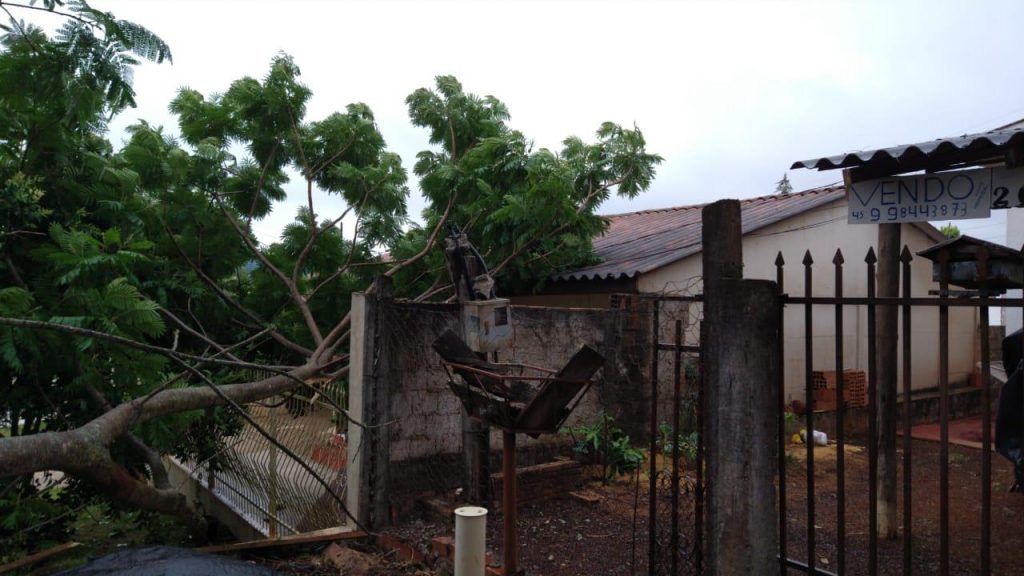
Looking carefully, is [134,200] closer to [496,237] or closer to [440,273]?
[440,273]

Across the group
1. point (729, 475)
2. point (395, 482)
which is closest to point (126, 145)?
point (395, 482)

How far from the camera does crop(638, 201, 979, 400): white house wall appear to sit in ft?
31.9

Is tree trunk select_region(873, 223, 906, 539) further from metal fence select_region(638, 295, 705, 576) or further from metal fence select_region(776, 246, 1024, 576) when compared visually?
metal fence select_region(776, 246, 1024, 576)

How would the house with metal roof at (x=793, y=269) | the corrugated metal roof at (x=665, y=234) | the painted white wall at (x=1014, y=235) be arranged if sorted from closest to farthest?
1. the corrugated metal roof at (x=665, y=234)
2. the house with metal roof at (x=793, y=269)
3. the painted white wall at (x=1014, y=235)

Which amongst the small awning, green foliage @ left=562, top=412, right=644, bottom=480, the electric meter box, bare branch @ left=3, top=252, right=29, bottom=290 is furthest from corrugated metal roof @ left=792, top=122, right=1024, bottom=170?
bare branch @ left=3, top=252, right=29, bottom=290

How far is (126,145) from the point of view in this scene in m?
7.32

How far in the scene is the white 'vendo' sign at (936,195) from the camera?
3.77 m

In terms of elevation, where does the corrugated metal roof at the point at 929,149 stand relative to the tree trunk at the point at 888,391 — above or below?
above

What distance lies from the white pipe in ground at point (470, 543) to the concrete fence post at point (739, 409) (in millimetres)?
1394

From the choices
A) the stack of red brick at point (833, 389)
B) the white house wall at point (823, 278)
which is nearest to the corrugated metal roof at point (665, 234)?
the white house wall at point (823, 278)

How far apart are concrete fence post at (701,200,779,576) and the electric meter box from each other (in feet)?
4.87

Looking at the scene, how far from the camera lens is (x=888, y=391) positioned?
502 centimetres

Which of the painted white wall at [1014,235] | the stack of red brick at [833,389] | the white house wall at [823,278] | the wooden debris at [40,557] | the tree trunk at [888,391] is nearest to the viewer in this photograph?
the tree trunk at [888,391]

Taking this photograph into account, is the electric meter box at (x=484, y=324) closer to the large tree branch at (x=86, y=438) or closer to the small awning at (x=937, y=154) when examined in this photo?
the large tree branch at (x=86, y=438)
